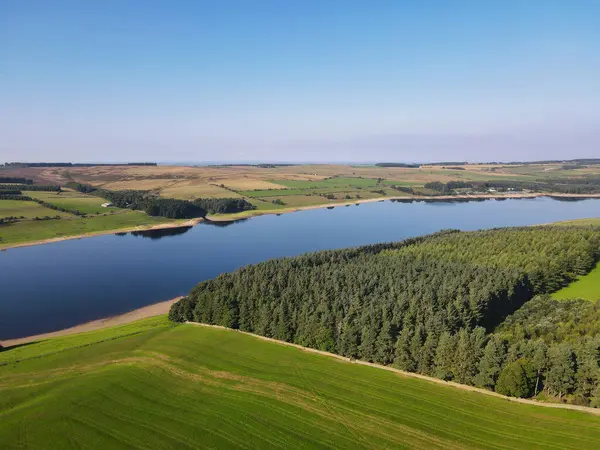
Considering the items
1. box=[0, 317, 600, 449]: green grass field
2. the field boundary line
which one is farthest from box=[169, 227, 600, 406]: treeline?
box=[0, 317, 600, 449]: green grass field

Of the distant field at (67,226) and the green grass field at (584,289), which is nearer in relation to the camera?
the green grass field at (584,289)

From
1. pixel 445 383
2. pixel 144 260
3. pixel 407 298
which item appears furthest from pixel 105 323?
pixel 445 383

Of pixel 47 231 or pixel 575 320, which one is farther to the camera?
pixel 47 231

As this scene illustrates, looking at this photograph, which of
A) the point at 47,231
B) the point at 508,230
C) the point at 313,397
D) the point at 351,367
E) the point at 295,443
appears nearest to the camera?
the point at 295,443

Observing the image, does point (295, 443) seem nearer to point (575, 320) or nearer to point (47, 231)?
point (575, 320)

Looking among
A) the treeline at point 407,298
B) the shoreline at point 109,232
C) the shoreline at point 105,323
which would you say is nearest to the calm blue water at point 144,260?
the shoreline at point 105,323

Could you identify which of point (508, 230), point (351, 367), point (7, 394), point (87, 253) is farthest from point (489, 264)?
point (87, 253)

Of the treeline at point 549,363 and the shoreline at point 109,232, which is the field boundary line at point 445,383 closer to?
the treeline at point 549,363
